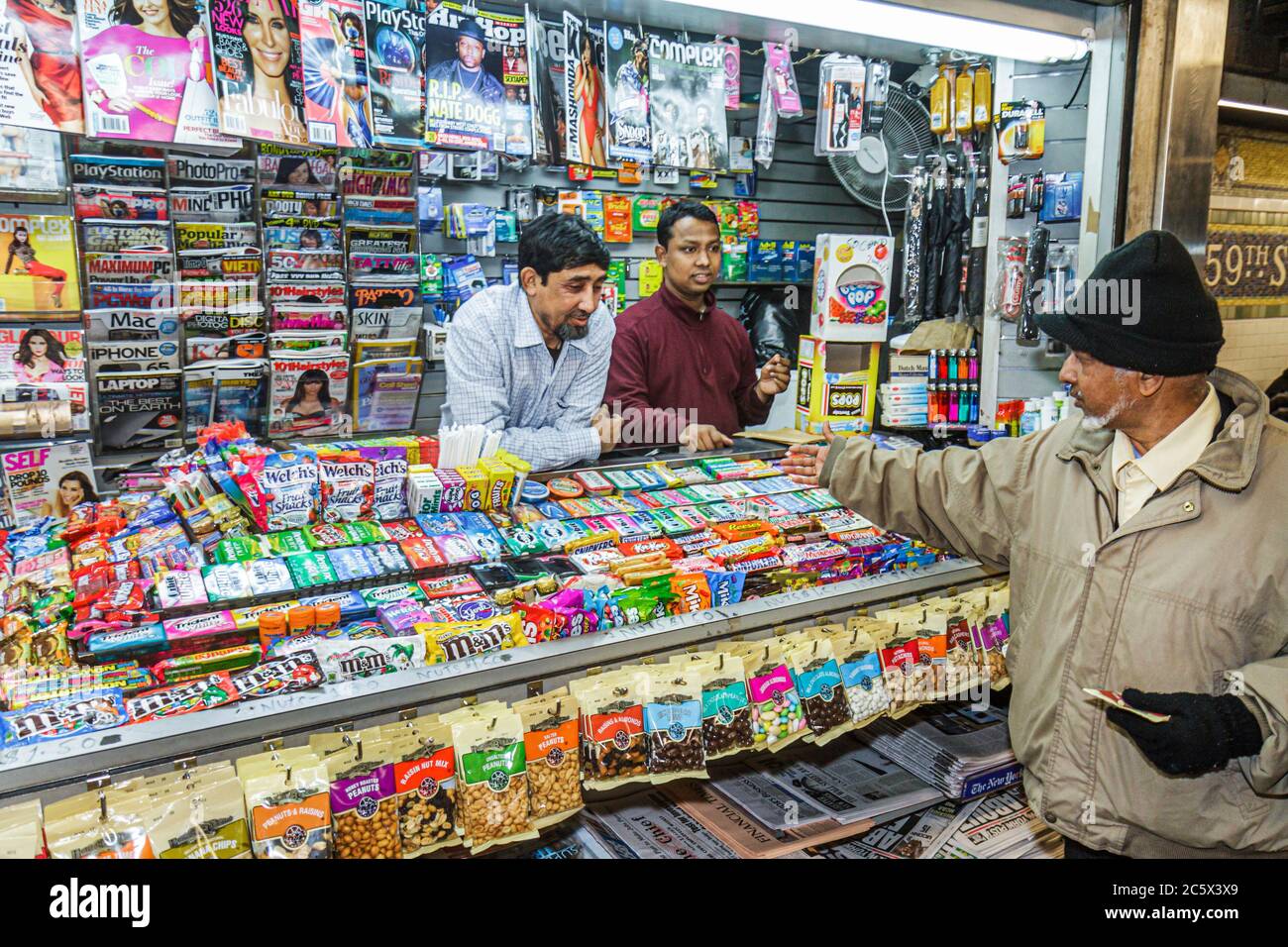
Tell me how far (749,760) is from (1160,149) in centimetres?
250

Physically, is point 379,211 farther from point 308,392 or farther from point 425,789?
point 425,789

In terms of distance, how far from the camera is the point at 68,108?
6.89 ft

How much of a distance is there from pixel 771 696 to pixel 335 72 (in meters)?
1.90

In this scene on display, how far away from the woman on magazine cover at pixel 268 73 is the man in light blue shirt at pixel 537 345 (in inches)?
48.2

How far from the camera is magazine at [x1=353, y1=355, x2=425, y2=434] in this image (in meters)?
4.80

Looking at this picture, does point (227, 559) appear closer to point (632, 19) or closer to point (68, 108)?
point (68, 108)

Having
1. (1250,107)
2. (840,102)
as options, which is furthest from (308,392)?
(1250,107)

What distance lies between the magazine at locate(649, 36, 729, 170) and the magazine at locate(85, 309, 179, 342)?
2497 mm

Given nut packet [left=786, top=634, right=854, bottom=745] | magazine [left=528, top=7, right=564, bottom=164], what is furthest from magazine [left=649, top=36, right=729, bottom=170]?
nut packet [left=786, top=634, right=854, bottom=745]

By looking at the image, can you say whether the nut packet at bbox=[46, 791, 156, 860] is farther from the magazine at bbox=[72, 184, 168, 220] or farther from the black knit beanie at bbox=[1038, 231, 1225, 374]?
the magazine at bbox=[72, 184, 168, 220]

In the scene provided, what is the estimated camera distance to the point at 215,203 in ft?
14.0
